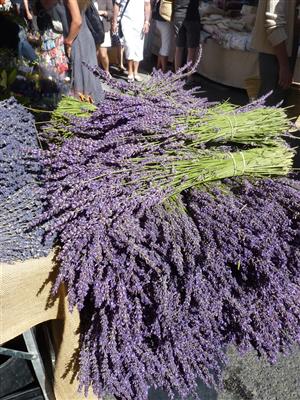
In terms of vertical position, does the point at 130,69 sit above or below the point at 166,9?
below

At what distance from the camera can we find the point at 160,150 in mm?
1034

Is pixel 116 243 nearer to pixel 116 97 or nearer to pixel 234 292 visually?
pixel 234 292

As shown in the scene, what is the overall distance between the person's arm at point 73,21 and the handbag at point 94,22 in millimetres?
449

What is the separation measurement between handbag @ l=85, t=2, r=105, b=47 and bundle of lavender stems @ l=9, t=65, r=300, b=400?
8.51 ft

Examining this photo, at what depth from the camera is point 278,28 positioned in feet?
8.10

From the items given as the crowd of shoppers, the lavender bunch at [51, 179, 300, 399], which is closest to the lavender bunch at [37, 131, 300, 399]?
the lavender bunch at [51, 179, 300, 399]

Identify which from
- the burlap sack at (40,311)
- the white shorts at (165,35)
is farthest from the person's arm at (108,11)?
the burlap sack at (40,311)

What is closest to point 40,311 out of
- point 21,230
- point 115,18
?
point 21,230

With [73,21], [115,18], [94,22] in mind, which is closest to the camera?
[73,21]

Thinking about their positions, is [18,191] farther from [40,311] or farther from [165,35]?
[165,35]

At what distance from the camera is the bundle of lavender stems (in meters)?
0.91

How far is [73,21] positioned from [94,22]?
0.62 m

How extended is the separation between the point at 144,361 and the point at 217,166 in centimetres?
52

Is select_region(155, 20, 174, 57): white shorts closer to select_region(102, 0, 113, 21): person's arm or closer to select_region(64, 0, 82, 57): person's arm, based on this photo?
select_region(102, 0, 113, 21): person's arm
